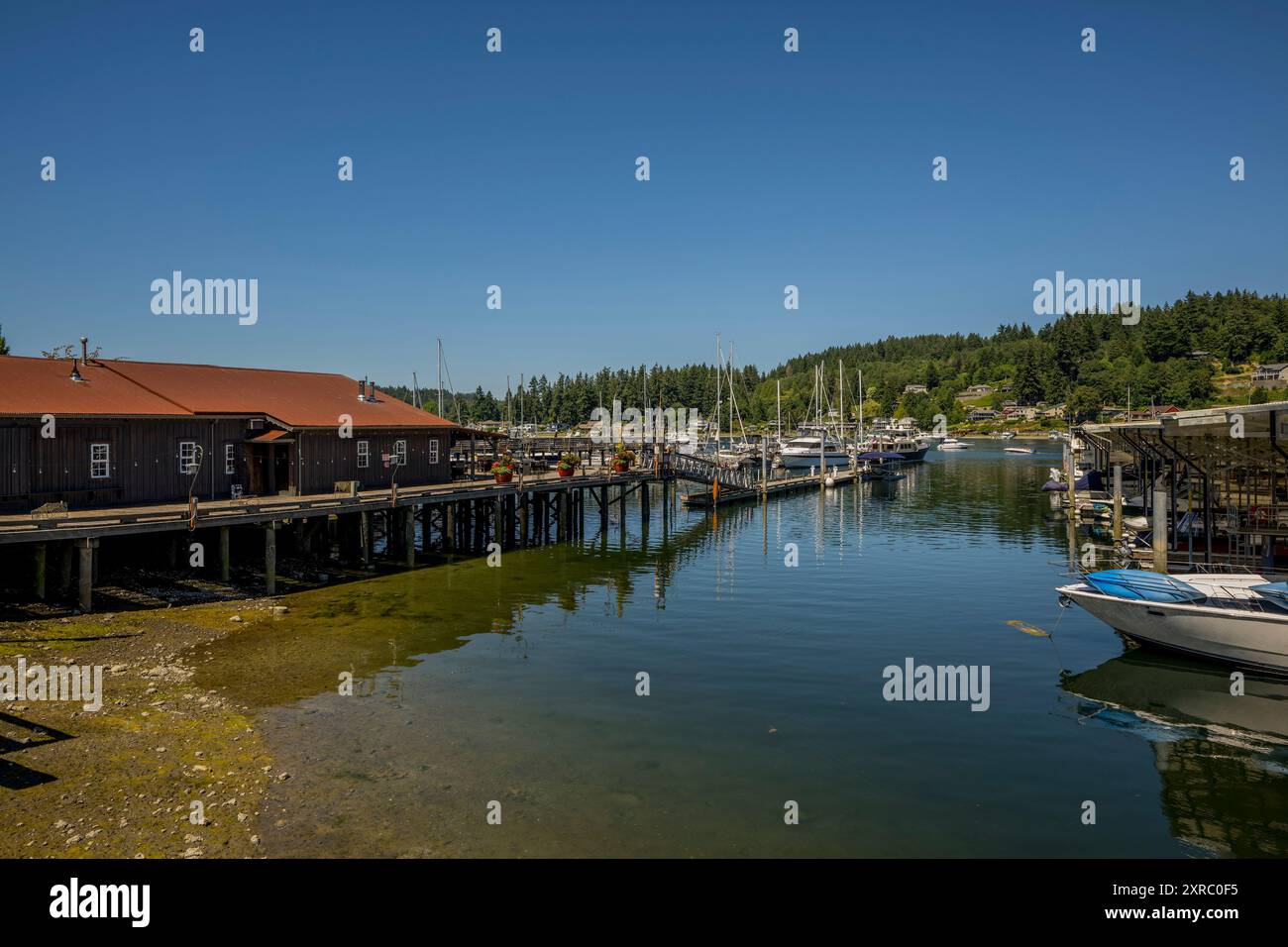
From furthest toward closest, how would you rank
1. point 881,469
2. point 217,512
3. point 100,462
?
point 881,469, point 100,462, point 217,512

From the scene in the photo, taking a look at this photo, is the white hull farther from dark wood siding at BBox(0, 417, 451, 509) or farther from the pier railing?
dark wood siding at BBox(0, 417, 451, 509)

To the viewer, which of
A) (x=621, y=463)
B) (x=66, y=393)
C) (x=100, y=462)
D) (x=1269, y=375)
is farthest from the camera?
(x=1269, y=375)

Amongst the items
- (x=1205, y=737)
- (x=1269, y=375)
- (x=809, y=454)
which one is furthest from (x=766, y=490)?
(x=1269, y=375)

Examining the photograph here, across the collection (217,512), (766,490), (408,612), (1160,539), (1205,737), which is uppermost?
(217,512)

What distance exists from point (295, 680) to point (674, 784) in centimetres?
1145

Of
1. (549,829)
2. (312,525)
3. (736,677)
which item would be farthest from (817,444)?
(549,829)

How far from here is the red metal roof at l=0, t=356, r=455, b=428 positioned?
103ft

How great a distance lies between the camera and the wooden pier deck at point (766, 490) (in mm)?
68938

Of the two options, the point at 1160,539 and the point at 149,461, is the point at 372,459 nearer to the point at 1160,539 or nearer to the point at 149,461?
the point at 149,461

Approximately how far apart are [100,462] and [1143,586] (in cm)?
3670

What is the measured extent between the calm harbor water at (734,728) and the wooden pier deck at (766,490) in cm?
3217

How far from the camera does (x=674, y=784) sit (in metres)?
15.9

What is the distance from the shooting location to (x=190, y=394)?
37.1 metres
